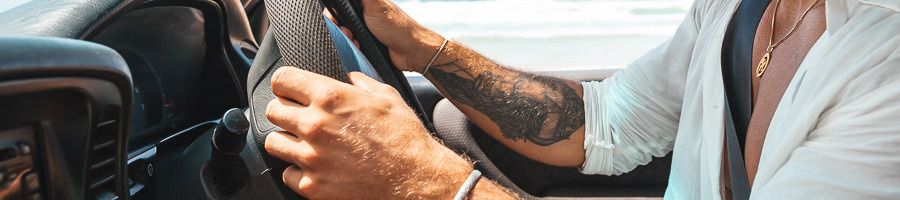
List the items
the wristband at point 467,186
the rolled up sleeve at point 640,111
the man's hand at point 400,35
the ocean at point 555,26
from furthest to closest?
the ocean at point 555,26, the rolled up sleeve at point 640,111, the man's hand at point 400,35, the wristband at point 467,186

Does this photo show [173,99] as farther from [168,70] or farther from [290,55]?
[290,55]

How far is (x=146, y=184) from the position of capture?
90 cm

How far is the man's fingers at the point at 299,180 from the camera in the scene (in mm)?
764

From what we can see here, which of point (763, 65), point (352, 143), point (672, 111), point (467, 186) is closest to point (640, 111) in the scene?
point (672, 111)

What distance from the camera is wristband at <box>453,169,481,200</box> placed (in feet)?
2.80

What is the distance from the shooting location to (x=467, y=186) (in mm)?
863

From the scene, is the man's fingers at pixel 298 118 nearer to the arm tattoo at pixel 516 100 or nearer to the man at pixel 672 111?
the man at pixel 672 111

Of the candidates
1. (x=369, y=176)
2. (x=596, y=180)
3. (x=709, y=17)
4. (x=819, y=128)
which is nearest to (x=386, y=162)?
(x=369, y=176)

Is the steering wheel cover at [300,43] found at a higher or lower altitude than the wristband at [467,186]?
higher

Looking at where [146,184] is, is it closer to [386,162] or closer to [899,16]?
[386,162]

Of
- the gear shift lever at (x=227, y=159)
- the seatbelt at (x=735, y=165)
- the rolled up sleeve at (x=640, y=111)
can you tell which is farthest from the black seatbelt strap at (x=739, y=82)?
the gear shift lever at (x=227, y=159)

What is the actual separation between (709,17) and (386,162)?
67 cm

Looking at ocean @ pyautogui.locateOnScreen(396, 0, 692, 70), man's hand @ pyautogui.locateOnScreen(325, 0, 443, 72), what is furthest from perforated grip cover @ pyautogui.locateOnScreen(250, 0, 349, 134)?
ocean @ pyautogui.locateOnScreen(396, 0, 692, 70)

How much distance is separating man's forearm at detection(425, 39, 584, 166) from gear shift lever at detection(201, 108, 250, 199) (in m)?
0.53
